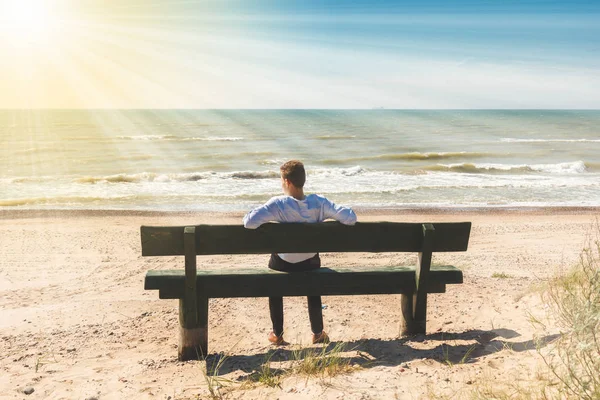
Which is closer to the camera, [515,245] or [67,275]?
[67,275]

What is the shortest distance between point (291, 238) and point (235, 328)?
1.99 meters

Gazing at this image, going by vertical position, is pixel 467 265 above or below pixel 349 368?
below

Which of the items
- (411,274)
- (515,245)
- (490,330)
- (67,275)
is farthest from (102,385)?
(515,245)

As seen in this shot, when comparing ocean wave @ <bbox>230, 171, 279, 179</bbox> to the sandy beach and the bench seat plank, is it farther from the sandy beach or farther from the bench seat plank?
the bench seat plank

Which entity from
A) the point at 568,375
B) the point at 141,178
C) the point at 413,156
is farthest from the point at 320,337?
the point at 413,156

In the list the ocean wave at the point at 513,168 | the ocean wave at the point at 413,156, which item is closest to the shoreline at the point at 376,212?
the ocean wave at the point at 513,168

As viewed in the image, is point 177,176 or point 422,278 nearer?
point 422,278

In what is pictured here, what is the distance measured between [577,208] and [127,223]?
1320cm

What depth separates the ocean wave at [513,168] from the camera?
26953 millimetres

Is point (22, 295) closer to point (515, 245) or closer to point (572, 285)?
point (572, 285)

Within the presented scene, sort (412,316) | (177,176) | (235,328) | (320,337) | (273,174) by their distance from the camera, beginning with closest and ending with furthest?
1. (412,316)
2. (320,337)
3. (235,328)
4. (177,176)
5. (273,174)

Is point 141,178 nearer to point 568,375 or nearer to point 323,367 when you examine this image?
point 323,367

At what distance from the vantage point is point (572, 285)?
478 cm

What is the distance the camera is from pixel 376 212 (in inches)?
576
